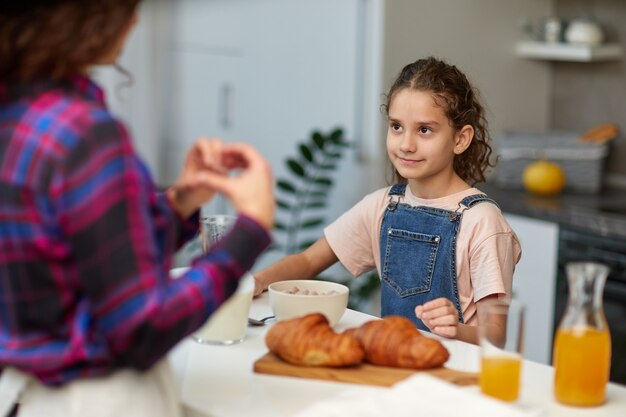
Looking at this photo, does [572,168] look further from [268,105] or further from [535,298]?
[268,105]

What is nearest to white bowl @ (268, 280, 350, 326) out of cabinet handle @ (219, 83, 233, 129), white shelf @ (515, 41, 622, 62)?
white shelf @ (515, 41, 622, 62)

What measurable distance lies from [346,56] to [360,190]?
1.52ft

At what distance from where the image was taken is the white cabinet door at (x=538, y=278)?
3182 mm

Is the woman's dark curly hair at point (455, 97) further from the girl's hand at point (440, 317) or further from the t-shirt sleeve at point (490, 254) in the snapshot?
the girl's hand at point (440, 317)

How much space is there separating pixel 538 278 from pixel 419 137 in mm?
1462

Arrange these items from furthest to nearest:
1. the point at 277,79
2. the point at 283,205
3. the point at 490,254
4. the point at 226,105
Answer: the point at 226,105
the point at 277,79
the point at 283,205
the point at 490,254

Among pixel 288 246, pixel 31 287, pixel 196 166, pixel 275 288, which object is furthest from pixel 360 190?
pixel 31 287

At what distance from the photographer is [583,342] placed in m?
1.31

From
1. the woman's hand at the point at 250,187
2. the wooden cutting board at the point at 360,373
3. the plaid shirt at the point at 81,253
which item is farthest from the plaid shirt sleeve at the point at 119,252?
the wooden cutting board at the point at 360,373

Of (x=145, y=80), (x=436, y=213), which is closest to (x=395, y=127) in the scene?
(x=436, y=213)

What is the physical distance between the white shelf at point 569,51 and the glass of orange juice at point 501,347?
94.2 inches

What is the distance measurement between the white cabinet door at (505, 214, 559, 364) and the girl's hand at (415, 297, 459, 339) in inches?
64.3

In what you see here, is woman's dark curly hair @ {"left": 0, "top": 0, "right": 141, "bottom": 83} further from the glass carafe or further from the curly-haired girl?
the curly-haired girl

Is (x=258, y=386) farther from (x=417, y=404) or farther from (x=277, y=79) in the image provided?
(x=277, y=79)
